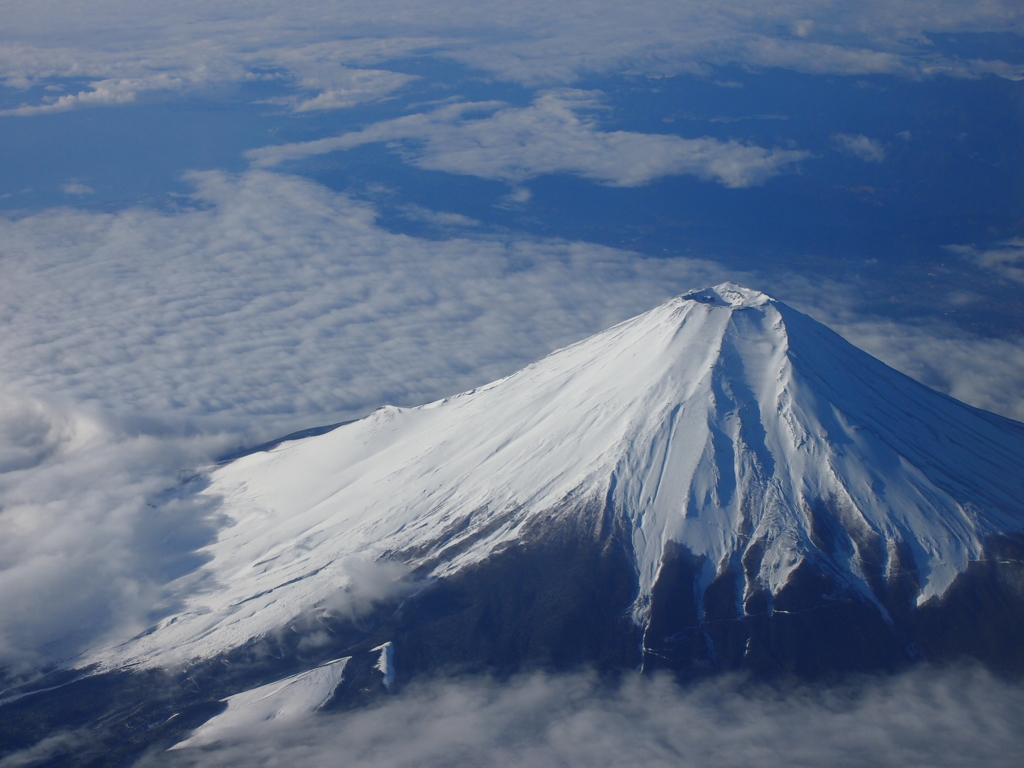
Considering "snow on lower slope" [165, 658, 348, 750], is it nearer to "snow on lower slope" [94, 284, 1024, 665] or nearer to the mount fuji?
the mount fuji

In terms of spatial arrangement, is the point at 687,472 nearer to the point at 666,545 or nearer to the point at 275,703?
the point at 666,545

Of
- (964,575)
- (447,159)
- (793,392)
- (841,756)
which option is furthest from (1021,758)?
(447,159)

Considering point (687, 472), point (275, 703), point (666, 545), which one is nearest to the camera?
point (275, 703)

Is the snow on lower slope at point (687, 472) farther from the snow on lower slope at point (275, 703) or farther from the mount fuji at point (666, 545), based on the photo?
the snow on lower slope at point (275, 703)

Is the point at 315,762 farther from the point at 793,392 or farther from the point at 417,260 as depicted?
the point at 417,260

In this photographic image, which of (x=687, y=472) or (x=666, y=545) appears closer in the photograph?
(x=666, y=545)

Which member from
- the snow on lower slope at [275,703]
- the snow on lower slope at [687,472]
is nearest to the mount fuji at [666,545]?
the snow on lower slope at [687,472]

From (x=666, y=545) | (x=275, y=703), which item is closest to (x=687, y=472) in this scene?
(x=666, y=545)

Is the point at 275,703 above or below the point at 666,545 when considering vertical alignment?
below

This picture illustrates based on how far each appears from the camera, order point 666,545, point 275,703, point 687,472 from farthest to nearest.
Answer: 1. point 687,472
2. point 666,545
3. point 275,703
